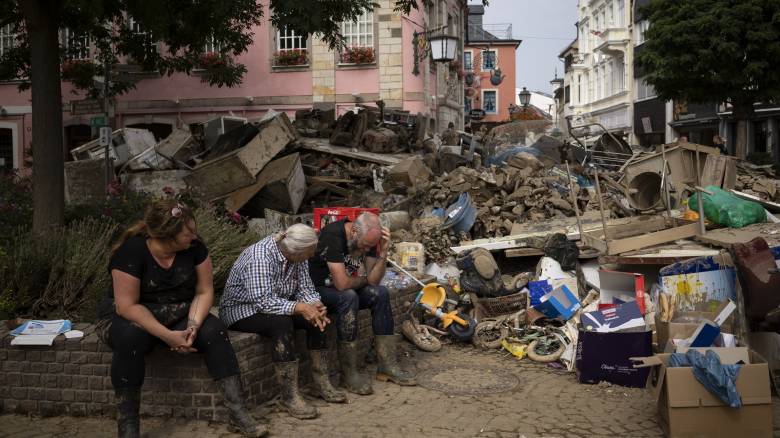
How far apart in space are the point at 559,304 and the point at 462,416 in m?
2.61

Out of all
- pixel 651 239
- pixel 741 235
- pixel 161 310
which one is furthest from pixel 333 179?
pixel 161 310

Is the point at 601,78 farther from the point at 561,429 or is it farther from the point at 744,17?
the point at 561,429

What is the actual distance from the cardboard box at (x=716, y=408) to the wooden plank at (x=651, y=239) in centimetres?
357

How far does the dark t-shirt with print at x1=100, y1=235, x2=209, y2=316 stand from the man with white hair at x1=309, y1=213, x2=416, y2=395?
4.26 ft

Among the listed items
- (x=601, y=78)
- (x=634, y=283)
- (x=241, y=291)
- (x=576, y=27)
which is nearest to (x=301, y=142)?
(x=634, y=283)

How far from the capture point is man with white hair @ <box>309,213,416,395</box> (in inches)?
233

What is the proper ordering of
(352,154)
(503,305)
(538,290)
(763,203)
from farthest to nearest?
1. (352,154)
2. (763,203)
3. (503,305)
4. (538,290)

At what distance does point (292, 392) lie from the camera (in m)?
5.31

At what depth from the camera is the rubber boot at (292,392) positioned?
17.2ft

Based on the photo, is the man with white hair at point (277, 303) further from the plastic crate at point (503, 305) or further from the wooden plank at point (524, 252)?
the wooden plank at point (524, 252)

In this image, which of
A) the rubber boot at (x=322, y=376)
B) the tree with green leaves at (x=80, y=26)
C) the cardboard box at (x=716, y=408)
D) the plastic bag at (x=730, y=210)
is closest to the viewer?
the cardboard box at (x=716, y=408)

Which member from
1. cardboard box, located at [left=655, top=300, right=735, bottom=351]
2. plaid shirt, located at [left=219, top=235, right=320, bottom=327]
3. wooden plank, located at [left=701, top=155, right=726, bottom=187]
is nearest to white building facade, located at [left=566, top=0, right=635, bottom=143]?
wooden plank, located at [left=701, top=155, right=726, bottom=187]

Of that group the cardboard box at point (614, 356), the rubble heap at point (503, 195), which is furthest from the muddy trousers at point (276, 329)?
the rubble heap at point (503, 195)

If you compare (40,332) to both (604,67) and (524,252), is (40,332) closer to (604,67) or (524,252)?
(524,252)
